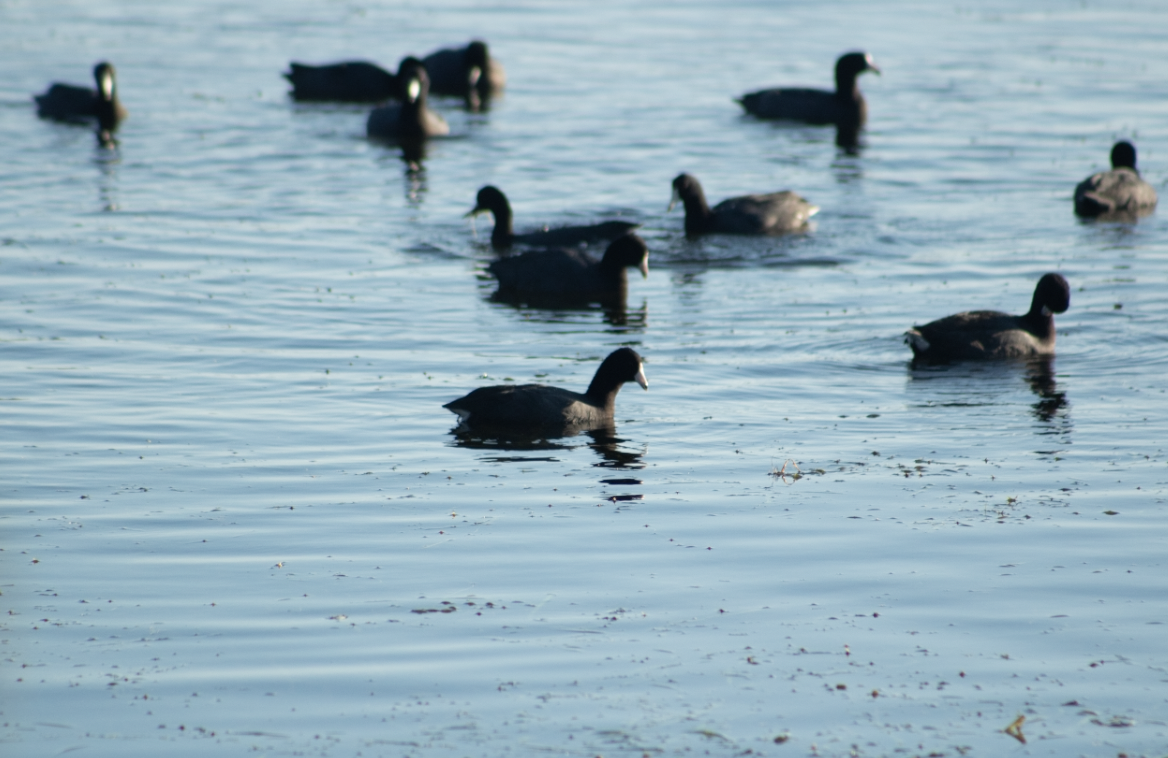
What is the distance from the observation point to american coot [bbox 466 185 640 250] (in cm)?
1902

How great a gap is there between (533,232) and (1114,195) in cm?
801

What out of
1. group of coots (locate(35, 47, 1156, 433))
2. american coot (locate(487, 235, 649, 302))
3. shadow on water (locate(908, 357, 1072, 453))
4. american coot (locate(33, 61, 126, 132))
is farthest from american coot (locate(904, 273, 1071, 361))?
american coot (locate(33, 61, 126, 132))

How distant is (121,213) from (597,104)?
11664mm

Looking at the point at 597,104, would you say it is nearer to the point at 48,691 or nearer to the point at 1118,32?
the point at 1118,32

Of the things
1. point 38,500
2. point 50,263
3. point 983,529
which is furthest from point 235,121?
point 983,529

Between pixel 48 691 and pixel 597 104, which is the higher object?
pixel 597 104

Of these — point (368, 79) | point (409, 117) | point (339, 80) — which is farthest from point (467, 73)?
point (409, 117)

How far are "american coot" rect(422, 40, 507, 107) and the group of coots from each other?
25mm

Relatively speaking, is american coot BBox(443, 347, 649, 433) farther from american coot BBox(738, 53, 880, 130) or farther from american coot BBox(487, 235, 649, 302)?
american coot BBox(738, 53, 880, 130)

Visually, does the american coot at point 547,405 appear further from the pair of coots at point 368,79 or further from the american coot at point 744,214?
the pair of coots at point 368,79

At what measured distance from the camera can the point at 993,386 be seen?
44.5ft

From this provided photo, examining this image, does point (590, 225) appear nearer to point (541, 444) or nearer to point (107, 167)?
point (541, 444)

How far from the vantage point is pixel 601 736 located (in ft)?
21.9

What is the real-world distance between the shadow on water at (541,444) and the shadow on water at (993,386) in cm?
292
